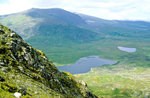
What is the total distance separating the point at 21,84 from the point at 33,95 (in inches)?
116

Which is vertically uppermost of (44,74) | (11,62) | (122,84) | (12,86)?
(11,62)

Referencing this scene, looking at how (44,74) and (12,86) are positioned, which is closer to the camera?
(12,86)

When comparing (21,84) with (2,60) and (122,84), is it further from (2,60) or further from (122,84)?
(122,84)

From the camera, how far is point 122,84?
198625mm

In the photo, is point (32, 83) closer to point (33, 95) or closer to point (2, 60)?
point (33, 95)

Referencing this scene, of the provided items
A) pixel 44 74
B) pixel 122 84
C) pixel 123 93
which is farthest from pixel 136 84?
pixel 44 74

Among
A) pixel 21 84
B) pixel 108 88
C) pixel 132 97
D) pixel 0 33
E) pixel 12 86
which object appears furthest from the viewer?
pixel 108 88

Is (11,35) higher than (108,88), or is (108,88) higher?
(11,35)

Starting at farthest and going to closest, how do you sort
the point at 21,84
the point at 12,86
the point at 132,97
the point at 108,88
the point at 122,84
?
the point at 122,84
the point at 108,88
the point at 132,97
the point at 21,84
the point at 12,86

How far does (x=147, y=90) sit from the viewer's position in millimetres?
174250

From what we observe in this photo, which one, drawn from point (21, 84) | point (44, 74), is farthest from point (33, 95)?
point (44, 74)

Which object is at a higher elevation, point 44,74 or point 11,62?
point 11,62

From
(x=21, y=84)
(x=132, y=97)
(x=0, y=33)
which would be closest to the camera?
(x=21, y=84)

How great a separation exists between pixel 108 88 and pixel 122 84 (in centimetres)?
2551
